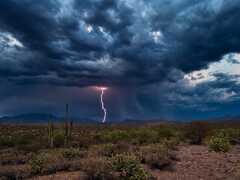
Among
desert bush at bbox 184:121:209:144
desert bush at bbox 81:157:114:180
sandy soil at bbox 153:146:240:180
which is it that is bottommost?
sandy soil at bbox 153:146:240:180

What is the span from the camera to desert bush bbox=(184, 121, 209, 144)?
1382 inches

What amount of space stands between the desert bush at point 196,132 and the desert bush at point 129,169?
21.6 metres

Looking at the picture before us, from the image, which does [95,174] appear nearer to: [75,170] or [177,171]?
[75,170]

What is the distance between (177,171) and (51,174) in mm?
6505

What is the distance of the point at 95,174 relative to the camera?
13742mm

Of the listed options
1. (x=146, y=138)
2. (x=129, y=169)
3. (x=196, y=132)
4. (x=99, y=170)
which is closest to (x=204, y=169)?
(x=129, y=169)

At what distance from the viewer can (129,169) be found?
13.8 m

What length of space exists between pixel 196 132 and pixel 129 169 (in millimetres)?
23683

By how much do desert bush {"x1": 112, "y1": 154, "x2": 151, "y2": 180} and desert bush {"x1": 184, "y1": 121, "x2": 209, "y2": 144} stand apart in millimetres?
21619

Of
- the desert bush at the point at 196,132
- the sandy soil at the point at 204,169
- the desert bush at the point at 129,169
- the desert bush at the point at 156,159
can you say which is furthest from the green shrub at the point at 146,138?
the desert bush at the point at 129,169

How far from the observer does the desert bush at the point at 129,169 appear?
1341 cm

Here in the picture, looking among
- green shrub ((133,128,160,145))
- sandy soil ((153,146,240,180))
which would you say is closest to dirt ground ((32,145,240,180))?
sandy soil ((153,146,240,180))

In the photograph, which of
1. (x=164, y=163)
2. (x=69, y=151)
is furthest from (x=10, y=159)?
(x=164, y=163)

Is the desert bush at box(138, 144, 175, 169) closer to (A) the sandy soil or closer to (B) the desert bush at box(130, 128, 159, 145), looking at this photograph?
(A) the sandy soil
